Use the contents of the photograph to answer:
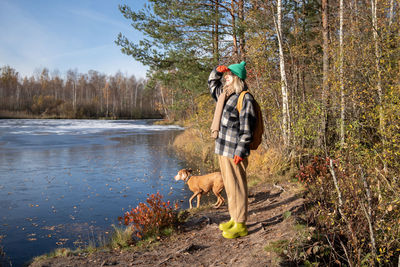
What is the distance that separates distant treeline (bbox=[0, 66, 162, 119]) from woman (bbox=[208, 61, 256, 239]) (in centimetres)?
4663

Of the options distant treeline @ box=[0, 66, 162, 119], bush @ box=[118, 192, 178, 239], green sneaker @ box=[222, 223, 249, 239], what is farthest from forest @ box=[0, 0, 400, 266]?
distant treeline @ box=[0, 66, 162, 119]

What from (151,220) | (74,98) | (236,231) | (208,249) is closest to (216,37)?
(151,220)

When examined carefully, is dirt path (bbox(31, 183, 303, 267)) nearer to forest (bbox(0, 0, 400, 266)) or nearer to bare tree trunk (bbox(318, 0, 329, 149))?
forest (bbox(0, 0, 400, 266))

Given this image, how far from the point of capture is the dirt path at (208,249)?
12.9 feet

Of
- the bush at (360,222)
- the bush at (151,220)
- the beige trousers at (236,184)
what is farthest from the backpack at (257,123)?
the bush at (151,220)

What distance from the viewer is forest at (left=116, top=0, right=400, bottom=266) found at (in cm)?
413

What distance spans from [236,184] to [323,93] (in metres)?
4.87

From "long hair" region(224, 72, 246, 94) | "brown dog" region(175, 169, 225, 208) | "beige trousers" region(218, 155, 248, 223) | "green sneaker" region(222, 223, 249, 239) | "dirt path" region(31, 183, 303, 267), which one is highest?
"long hair" region(224, 72, 246, 94)

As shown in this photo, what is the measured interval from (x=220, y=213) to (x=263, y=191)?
1763 millimetres

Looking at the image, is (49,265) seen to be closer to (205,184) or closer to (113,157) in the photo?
(205,184)

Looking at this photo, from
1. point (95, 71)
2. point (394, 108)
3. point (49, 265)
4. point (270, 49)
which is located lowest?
point (49, 265)

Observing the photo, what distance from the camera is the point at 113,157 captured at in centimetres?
1552

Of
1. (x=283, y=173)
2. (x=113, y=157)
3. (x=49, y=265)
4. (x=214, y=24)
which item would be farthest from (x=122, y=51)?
(x=49, y=265)

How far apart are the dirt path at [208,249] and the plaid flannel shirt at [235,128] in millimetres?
1236
